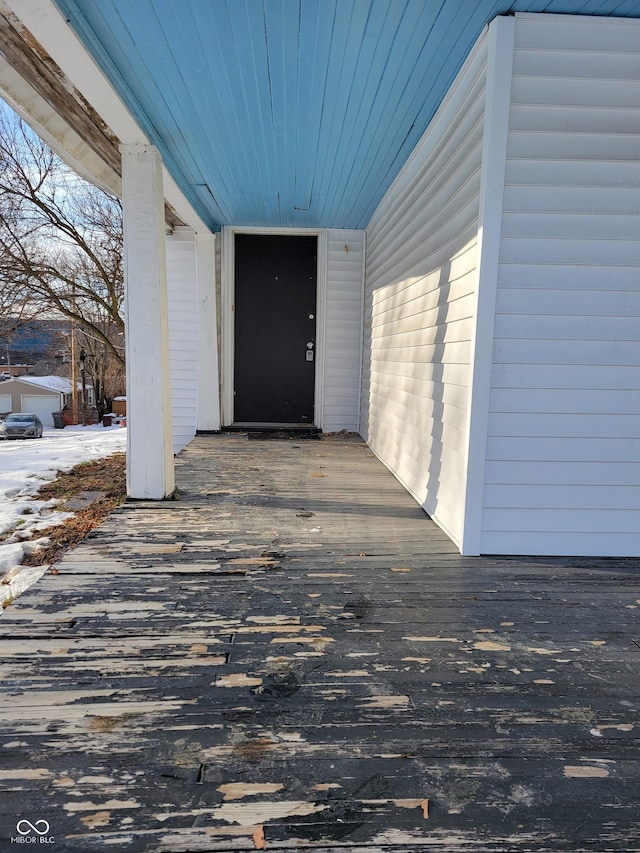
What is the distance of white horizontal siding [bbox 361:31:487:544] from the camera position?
2518 mm

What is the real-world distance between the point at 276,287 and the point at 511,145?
4.22 meters

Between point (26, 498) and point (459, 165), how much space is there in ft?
15.6

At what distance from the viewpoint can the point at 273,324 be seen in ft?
20.6

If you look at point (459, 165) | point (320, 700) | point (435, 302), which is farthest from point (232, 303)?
point (320, 700)

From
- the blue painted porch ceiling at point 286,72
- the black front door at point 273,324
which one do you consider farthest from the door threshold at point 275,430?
the blue painted porch ceiling at point 286,72

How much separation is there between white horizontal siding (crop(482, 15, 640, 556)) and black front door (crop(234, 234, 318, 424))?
13.4 ft

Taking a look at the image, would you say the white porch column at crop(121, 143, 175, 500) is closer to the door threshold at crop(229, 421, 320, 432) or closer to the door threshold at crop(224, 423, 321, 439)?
the door threshold at crop(224, 423, 321, 439)

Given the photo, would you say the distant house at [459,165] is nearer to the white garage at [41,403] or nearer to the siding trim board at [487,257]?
the siding trim board at [487,257]

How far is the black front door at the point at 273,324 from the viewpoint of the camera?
6.20 meters

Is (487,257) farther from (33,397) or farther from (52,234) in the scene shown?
(33,397)

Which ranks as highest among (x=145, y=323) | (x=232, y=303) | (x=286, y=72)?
(x=286, y=72)

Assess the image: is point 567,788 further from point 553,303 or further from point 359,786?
point 553,303

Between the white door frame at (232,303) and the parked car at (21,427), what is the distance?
35.3 ft

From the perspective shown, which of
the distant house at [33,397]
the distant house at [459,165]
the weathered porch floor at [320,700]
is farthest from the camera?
the distant house at [33,397]
